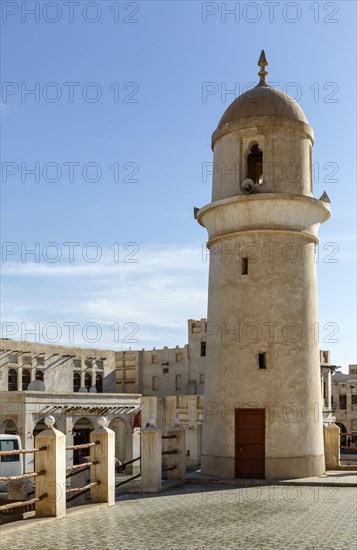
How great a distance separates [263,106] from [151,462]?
10.8m

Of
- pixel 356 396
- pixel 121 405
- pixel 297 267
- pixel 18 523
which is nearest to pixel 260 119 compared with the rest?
pixel 297 267

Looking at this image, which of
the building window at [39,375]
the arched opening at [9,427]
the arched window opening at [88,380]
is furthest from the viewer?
the arched window opening at [88,380]

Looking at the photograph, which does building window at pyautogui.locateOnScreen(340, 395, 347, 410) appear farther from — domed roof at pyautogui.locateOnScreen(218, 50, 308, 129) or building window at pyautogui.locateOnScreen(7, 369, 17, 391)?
domed roof at pyautogui.locateOnScreen(218, 50, 308, 129)

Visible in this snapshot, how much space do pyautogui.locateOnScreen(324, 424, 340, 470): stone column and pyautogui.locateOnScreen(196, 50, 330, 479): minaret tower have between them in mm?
1636

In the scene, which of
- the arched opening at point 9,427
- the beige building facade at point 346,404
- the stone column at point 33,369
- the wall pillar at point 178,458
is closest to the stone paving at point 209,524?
the wall pillar at point 178,458

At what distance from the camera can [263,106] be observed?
20.7 metres

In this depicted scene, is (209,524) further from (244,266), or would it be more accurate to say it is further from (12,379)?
(12,379)

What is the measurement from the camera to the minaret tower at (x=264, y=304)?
19.7m

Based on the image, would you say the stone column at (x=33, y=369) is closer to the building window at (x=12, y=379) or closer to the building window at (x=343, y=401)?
the building window at (x=12, y=379)

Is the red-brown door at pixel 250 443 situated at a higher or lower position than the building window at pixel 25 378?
lower

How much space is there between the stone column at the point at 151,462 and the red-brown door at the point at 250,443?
3.04 meters

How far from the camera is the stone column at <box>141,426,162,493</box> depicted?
1747 cm

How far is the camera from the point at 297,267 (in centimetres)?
2041

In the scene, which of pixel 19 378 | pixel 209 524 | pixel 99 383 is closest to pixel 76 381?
pixel 99 383
